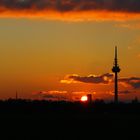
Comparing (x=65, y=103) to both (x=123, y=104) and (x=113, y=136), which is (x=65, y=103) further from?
(x=113, y=136)

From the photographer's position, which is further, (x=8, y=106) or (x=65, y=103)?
(x=65, y=103)

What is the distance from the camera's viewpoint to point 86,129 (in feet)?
313

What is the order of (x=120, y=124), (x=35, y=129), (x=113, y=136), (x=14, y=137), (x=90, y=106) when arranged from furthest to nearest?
(x=90, y=106), (x=120, y=124), (x=35, y=129), (x=113, y=136), (x=14, y=137)

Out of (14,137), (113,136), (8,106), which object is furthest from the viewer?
(8,106)

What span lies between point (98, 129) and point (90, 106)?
91.1m

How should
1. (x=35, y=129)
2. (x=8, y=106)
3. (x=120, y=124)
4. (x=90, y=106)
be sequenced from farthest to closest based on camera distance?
(x=90, y=106) → (x=8, y=106) → (x=120, y=124) → (x=35, y=129)

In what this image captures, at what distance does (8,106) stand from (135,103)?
163 feet

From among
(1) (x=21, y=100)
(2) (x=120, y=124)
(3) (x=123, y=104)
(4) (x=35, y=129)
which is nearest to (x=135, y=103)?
(3) (x=123, y=104)

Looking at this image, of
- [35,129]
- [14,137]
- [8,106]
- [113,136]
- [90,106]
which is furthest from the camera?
[90,106]

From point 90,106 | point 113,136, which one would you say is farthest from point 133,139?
point 90,106

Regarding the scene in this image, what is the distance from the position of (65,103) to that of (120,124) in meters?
89.1

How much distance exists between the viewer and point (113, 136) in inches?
3278

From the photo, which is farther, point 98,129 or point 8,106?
point 8,106

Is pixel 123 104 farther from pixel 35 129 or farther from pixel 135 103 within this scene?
pixel 35 129
